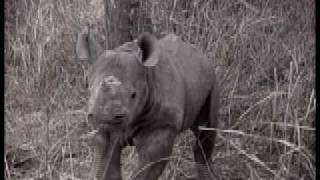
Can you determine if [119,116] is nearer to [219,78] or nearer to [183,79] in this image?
[183,79]

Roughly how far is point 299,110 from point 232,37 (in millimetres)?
1069

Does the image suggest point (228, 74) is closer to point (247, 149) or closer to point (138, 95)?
point (247, 149)

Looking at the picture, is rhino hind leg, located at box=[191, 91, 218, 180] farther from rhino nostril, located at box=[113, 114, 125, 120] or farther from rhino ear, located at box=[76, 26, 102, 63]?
rhino nostril, located at box=[113, 114, 125, 120]

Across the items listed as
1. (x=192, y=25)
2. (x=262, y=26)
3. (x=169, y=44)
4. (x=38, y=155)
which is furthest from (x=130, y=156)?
(x=262, y=26)

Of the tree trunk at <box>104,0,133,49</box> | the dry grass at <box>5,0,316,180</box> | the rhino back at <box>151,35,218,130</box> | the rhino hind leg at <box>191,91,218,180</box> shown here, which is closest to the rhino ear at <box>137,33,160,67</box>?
the rhino back at <box>151,35,218,130</box>

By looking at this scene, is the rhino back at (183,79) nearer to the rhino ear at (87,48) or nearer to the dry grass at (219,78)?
the rhino ear at (87,48)

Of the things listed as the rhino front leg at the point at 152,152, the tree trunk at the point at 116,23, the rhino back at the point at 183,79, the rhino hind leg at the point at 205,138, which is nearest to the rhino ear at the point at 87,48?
the rhino back at the point at 183,79

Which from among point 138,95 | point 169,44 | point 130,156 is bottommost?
point 130,156

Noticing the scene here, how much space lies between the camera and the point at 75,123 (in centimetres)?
551

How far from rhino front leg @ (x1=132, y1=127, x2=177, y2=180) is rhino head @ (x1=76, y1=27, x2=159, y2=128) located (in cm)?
21

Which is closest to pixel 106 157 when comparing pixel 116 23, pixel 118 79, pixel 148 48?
pixel 118 79

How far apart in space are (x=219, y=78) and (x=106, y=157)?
211 cm

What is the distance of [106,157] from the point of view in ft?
12.1

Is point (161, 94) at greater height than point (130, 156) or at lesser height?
greater
